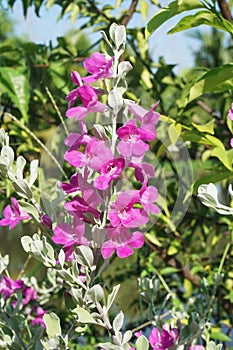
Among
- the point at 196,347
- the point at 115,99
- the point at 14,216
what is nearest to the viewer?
the point at 115,99

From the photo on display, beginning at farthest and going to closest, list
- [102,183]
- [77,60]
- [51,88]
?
[51,88] → [77,60] → [102,183]

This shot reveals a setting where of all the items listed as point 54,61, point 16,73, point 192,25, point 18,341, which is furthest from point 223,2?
point 18,341

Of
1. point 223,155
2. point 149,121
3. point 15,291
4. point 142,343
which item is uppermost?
point 149,121

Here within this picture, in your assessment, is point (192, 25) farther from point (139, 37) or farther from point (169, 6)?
point (139, 37)

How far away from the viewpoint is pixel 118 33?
2.10 ft

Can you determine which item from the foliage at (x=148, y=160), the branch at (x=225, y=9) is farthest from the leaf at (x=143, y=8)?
the branch at (x=225, y=9)

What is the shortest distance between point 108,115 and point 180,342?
1.00 feet

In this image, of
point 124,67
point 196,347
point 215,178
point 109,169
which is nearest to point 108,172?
point 109,169

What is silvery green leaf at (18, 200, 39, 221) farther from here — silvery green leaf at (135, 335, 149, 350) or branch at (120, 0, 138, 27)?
branch at (120, 0, 138, 27)

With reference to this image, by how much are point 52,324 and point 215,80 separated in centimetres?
37

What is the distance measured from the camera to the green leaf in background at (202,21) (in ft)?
2.68

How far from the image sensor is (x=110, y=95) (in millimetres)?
616

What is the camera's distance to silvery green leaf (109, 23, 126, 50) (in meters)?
0.64

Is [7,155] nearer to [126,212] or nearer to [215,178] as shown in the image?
[126,212]
